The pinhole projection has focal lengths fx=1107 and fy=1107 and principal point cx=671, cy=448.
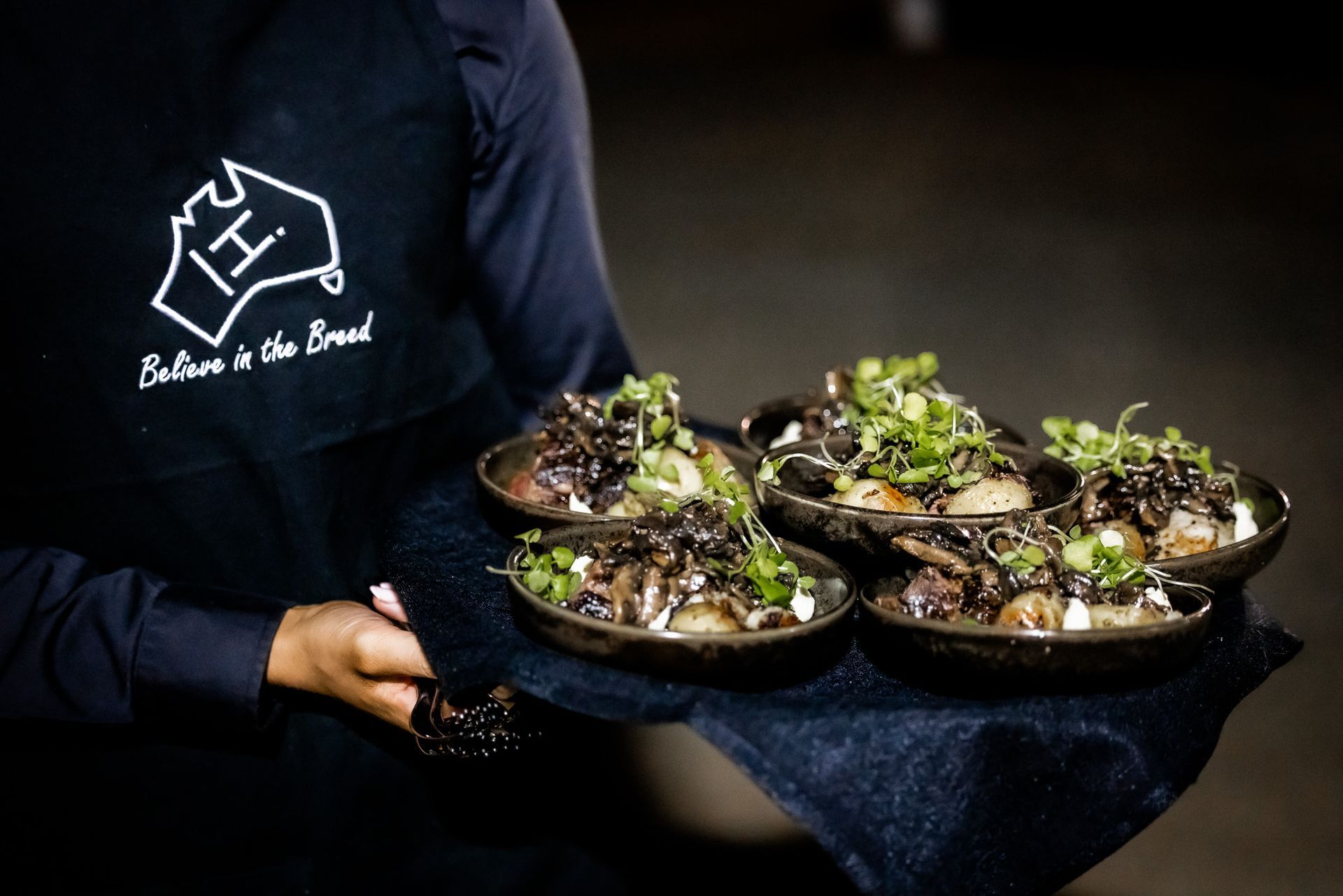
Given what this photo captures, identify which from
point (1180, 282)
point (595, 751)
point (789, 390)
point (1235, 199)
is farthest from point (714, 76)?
point (595, 751)

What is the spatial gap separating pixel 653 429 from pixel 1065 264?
270 inches

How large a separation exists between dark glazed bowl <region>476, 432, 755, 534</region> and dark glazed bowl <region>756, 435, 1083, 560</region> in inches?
8.0

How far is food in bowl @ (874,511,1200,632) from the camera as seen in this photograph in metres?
1.28

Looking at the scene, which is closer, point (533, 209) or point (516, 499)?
point (516, 499)

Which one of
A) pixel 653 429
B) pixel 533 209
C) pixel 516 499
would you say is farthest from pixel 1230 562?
pixel 533 209

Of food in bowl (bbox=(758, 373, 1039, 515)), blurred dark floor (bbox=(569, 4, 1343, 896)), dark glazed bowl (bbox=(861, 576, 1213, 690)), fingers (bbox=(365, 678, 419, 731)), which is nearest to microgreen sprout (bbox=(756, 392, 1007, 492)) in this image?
food in bowl (bbox=(758, 373, 1039, 515))

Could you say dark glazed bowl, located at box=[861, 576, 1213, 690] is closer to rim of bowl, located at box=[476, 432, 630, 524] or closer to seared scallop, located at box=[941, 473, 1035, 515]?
seared scallop, located at box=[941, 473, 1035, 515]

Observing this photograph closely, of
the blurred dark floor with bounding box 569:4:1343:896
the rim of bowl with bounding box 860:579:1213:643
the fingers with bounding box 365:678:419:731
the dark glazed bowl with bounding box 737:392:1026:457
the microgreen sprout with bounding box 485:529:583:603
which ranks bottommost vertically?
the blurred dark floor with bounding box 569:4:1343:896

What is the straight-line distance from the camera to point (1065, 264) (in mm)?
7852

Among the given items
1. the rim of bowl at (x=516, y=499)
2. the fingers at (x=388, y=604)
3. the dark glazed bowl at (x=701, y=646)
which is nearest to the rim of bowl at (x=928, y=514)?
the dark glazed bowl at (x=701, y=646)

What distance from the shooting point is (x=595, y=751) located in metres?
2.92

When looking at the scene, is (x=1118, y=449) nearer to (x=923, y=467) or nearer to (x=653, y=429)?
(x=923, y=467)

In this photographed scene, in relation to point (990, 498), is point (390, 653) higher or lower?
lower

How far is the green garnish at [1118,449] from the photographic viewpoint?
164 centimetres
